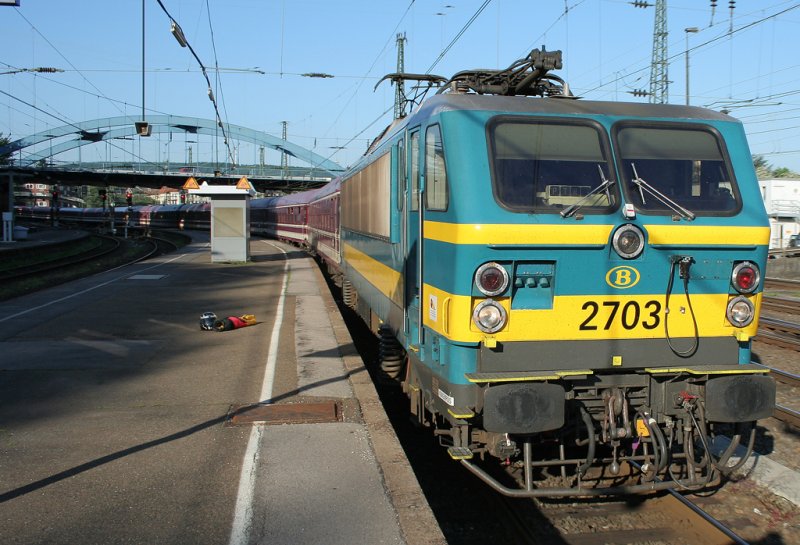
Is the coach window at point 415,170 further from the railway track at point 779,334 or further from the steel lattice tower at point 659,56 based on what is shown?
the steel lattice tower at point 659,56

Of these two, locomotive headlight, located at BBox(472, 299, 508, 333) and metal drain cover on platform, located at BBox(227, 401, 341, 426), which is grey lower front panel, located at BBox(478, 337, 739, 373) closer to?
locomotive headlight, located at BBox(472, 299, 508, 333)

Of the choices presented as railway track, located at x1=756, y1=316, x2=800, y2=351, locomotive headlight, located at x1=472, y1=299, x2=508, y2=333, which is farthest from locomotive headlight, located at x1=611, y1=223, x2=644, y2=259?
railway track, located at x1=756, y1=316, x2=800, y2=351

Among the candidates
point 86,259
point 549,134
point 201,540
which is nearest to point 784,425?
point 549,134

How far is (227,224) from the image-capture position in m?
25.5

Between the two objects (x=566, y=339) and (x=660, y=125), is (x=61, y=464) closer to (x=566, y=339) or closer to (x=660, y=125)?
(x=566, y=339)

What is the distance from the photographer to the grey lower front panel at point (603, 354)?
5055 millimetres

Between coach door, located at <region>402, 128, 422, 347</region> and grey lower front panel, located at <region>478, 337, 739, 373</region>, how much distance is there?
3.57ft

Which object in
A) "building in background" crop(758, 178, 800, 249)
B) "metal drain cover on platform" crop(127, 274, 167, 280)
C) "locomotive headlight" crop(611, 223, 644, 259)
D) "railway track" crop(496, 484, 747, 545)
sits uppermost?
"building in background" crop(758, 178, 800, 249)

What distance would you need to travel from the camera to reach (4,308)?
13469mm

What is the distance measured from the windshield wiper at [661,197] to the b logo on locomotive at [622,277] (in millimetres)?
559

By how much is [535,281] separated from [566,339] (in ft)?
1.58

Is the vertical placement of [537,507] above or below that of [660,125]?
below

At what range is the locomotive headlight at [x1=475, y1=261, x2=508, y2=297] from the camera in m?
4.93

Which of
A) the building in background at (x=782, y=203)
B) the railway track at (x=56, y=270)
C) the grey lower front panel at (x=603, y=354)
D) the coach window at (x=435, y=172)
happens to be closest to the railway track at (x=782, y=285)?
the building in background at (x=782, y=203)
